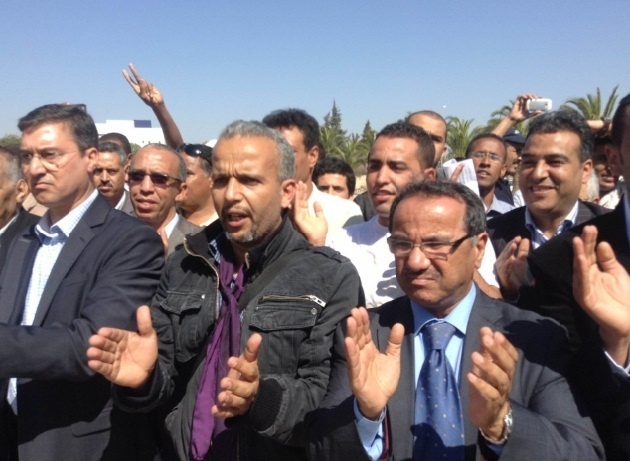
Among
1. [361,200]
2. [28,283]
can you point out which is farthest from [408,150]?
[361,200]

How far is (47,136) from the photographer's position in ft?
9.16

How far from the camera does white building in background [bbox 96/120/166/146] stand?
43.9 meters

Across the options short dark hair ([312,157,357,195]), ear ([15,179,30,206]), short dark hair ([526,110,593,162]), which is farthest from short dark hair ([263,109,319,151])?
short dark hair ([312,157,357,195])

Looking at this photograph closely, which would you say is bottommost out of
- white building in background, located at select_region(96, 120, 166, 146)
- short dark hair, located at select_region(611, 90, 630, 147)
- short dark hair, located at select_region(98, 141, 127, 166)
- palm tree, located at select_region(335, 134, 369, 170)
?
short dark hair, located at select_region(611, 90, 630, 147)

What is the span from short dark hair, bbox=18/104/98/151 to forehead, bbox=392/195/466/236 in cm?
164

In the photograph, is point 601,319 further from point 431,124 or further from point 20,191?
point 20,191

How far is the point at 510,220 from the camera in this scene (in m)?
3.69

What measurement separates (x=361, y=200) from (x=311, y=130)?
1599 millimetres

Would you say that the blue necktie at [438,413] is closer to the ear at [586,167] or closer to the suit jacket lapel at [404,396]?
the suit jacket lapel at [404,396]

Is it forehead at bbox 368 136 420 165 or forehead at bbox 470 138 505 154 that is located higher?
forehead at bbox 470 138 505 154

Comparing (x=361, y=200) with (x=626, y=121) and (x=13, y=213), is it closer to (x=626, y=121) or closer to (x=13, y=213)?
(x=13, y=213)

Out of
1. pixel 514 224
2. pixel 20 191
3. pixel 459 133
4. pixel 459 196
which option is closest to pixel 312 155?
pixel 514 224

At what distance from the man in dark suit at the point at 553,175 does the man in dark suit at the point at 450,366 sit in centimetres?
125

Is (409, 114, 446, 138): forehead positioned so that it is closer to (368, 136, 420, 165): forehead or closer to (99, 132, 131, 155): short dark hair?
(368, 136, 420, 165): forehead
